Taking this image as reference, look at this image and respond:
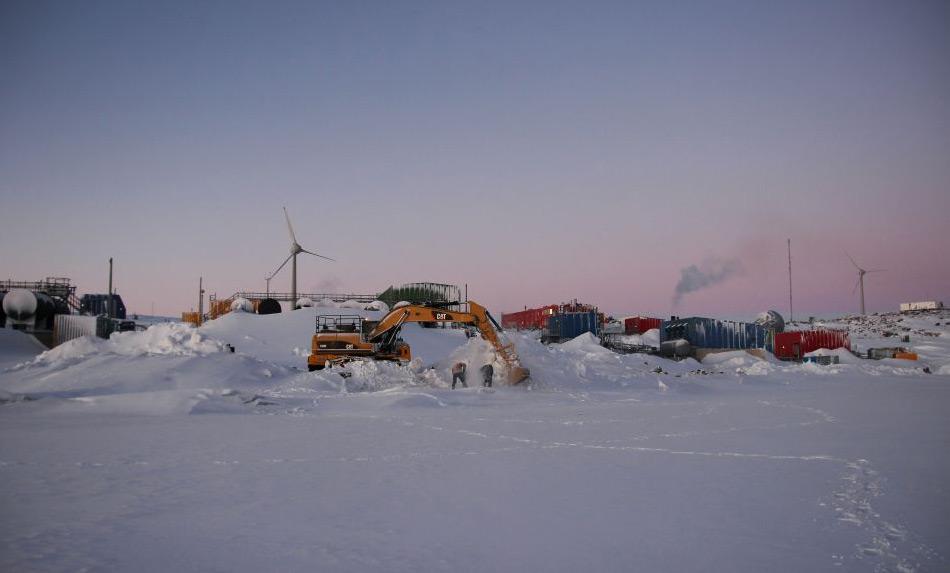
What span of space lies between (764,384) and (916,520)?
23087 millimetres

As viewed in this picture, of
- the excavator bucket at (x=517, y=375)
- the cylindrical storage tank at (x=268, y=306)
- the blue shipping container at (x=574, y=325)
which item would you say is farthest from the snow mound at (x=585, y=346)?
the cylindrical storage tank at (x=268, y=306)

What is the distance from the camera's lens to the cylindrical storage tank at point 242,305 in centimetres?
5059

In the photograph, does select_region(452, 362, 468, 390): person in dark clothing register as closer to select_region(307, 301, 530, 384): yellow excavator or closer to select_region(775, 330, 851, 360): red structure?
select_region(307, 301, 530, 384): yellow excavator

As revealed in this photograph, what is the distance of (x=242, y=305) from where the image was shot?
50875mm

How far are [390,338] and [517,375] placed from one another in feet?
17.3

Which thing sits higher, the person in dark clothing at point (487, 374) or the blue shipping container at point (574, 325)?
the blue shipping container at point (574, 325)

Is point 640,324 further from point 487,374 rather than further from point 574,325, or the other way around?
point 487,374

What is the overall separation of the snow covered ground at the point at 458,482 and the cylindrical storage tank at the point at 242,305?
32.7 m

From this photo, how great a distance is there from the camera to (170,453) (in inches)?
355

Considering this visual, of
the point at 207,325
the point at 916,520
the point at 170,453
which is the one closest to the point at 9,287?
the point at 207,325

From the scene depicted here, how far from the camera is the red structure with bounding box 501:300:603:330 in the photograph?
51.3 m

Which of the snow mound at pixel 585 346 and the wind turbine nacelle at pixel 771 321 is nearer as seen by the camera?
the snow mound at pixel 585 346

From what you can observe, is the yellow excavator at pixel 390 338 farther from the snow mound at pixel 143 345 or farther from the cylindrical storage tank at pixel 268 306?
the cylindrical storage tank at pixel 268 306

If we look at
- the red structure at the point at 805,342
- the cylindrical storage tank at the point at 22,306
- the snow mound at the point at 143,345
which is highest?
the cylindrical storage tank at the point at 22,306
